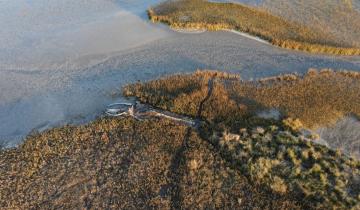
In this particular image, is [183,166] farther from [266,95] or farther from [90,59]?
[90,59]

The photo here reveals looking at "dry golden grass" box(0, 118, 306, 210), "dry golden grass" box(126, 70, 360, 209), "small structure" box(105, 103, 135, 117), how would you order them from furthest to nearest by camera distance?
"small structure" box(105, 103, 135, 117) < "dry golden grass" box(126, 70, 360, 209) < "dry golden grass" box(0, 118, 306, 210)

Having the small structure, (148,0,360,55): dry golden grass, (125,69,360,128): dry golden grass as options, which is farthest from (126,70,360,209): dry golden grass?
(148,0,360,55): dry golden grass

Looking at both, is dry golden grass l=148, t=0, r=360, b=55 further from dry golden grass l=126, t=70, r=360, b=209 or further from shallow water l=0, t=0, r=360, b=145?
dry golden grass l=126, t=70, r=360, b=209

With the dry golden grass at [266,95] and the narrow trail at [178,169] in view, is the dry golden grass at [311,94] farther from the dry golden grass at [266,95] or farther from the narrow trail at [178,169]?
the narrow trail at [178,169]

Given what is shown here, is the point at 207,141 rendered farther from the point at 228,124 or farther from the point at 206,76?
the point at 206,76

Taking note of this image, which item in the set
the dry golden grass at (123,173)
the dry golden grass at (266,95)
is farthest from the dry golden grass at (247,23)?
the dry golden grass at (123,173)

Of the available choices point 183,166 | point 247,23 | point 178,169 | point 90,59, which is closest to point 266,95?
point 183,166

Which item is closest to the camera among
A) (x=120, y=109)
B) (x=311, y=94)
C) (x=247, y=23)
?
(x=120, y=109)
